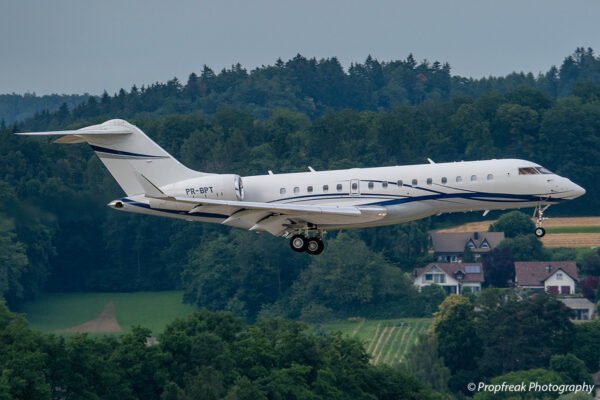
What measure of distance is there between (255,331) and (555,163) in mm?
65932

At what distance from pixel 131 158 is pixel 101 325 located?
46.2 m

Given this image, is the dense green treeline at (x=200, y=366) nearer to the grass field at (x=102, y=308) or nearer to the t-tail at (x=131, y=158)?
the t-tail at (x=131, y=158)

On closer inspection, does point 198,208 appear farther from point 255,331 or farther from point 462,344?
point 462,344

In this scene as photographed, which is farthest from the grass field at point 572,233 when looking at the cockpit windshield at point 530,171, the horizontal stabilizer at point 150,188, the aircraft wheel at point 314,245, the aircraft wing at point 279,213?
the horizontal stabilizer at point 150,188

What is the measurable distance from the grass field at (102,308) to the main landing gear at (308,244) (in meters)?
46.4

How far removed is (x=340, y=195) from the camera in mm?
55844

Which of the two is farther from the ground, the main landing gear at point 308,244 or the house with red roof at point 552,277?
the main landing gear at point 308,244

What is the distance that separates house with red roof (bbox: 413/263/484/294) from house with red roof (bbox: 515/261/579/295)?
450 centimetres

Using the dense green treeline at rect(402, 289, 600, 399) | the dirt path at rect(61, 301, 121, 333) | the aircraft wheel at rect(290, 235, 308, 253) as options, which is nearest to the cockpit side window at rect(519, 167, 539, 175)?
the aircraft wheel at rect(290, 235, 308, 253)

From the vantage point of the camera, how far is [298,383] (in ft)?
256

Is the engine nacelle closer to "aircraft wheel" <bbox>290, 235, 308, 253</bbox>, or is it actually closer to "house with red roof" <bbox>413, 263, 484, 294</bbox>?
"aircraft wheel" <bbox>290, 235, 308, 253</bbox>

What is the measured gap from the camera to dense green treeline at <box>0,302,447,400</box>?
7488 cm

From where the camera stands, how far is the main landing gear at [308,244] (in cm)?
5694

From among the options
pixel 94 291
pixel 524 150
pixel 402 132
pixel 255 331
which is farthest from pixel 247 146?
pixel 255 331
